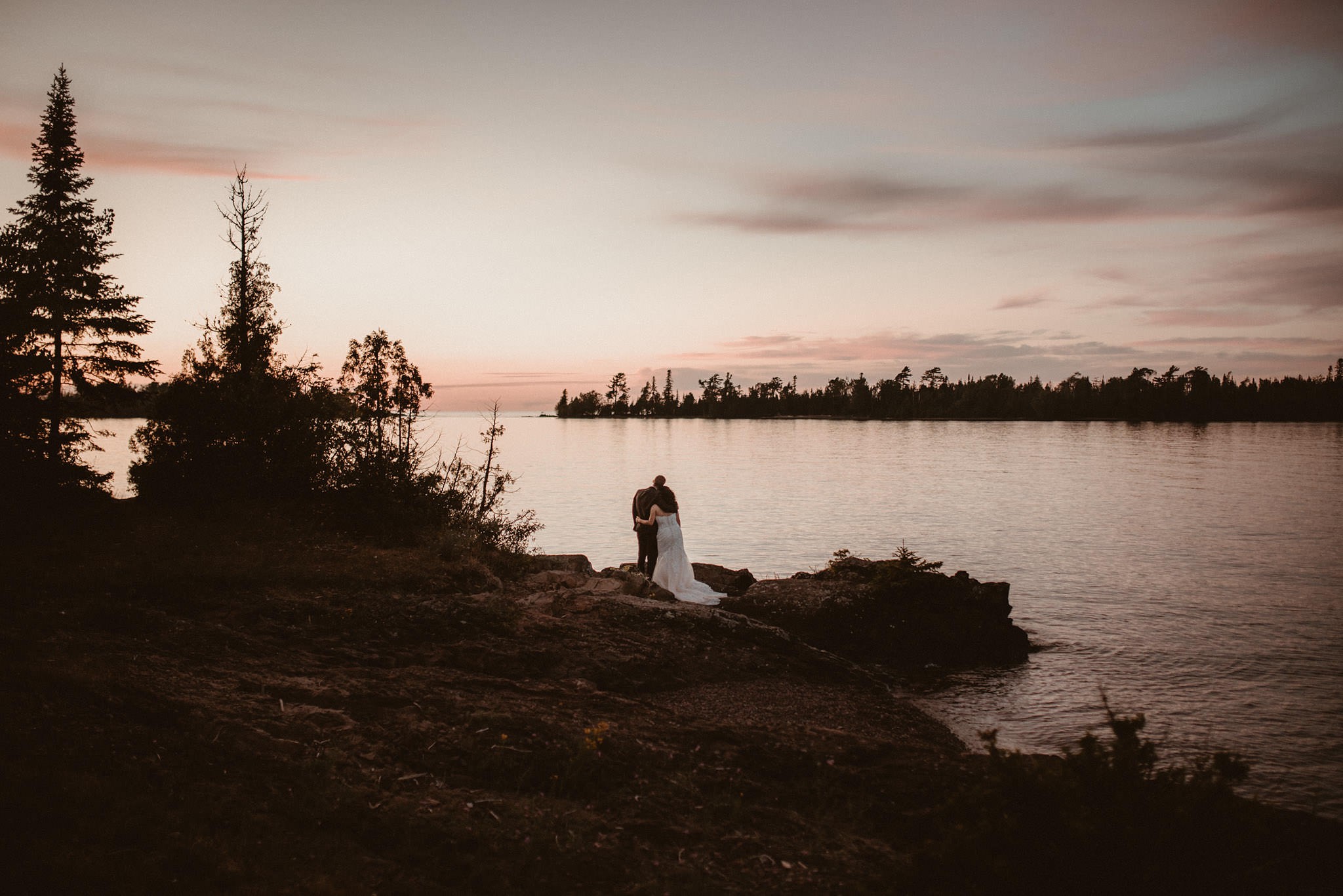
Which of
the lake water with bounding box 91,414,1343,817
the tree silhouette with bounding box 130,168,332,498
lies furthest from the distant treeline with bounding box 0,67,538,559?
the lake water with bounding box 91,414,1343,817

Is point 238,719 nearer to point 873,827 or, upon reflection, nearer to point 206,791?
point 206,791

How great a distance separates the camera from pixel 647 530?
1892 cm

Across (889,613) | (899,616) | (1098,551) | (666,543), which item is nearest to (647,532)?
(666,543)

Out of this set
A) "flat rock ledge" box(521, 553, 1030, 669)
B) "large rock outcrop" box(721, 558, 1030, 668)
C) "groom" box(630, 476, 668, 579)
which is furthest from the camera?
"groom" box(630, 476, 668, 579)

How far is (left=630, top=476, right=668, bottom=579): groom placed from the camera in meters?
A: 18.8

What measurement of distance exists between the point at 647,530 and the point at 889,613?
6.33 m

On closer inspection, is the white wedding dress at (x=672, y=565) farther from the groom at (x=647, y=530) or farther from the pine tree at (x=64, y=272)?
the pine tree at (x=64, y=272)

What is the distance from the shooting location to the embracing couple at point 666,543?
18.6 m

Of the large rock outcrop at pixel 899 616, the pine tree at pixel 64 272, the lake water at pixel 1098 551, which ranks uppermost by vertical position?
the pine tree at pixel 64 272

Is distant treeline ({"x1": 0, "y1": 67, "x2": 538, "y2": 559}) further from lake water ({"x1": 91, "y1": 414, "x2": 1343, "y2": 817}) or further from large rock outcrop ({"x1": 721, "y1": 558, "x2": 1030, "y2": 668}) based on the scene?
lake water ({"x1": 91, "y1": 414, "x2": 1343, "y2": 817})

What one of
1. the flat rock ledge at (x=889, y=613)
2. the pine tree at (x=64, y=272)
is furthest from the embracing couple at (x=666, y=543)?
the pine tree at (x=64, y=272)

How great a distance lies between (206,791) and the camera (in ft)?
18.4

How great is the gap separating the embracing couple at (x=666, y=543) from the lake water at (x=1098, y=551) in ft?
22.0

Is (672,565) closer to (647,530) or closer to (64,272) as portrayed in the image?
(647,530)
